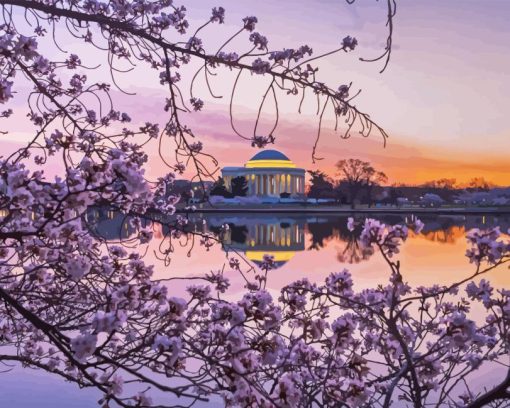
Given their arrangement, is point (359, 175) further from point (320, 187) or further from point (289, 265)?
point (289, 265)

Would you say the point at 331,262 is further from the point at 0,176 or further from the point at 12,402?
the point at 0,176

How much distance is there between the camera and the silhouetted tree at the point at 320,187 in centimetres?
10631

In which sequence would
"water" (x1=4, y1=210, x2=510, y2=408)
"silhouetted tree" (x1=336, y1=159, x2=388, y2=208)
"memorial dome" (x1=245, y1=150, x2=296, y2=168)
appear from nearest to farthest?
1. "water" (x1=4, y1=210, x2=510, y2=408)
2. "silhouetted tree" (x1=336, y1=159, x2=388, y2=208)
3. "memorial dome" (x1=245, y1=150, x2=296, y2=168)

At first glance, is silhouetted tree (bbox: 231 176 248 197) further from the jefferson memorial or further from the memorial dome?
the memorial dome

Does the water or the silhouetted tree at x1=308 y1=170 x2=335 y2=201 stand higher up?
the silhouetted tree at x1=308 y1=170 x2=335 y2=201

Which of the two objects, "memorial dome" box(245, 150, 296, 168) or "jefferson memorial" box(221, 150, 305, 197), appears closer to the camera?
"jefferson memorial" box(221, 150, 305, 197)

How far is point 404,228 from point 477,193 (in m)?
119

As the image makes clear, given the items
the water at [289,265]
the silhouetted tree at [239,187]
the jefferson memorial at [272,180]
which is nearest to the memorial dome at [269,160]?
A: the jefferson memorial at [272,180]

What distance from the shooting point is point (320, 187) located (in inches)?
4279

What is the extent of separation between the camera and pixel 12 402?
8.28 m

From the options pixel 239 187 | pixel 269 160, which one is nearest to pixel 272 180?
pixel 269 160

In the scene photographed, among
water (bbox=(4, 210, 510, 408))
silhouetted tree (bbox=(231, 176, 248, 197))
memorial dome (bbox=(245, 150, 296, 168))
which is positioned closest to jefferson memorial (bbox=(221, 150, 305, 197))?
memorial dome (bbox=(245, 150, 296, 168))

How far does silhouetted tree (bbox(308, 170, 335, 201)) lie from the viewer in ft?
349

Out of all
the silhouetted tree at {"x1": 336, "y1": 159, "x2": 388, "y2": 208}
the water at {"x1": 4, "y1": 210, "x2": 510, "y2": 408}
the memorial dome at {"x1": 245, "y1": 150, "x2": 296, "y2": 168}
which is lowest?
the water at {"x1": 4, "y1": 210, "x2": 510, "y2": 408}
